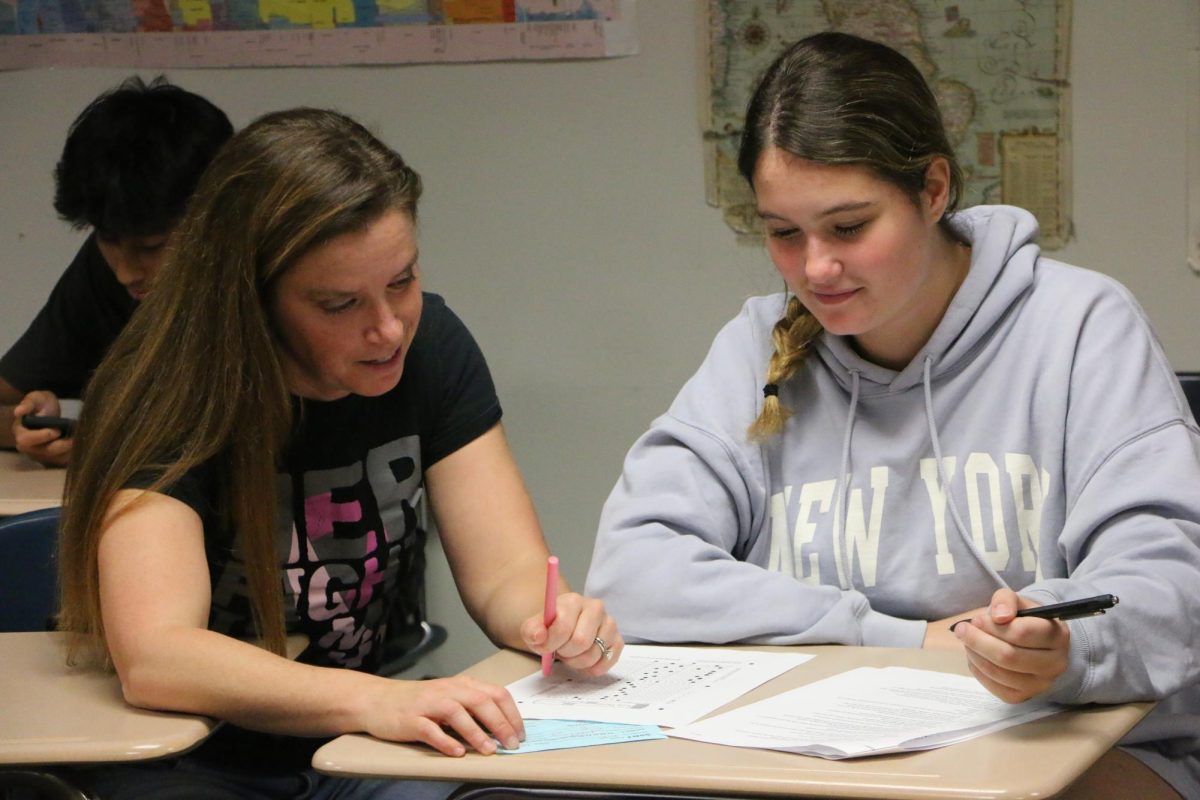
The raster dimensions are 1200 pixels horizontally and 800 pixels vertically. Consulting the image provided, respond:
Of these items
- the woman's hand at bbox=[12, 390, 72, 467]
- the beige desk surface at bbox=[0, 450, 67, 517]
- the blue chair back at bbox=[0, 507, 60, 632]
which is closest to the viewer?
the blue chair back at bbox=[0, 507, 60, 632]

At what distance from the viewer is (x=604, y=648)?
1.37 m

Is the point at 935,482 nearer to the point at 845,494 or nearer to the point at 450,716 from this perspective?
the point at 845,494

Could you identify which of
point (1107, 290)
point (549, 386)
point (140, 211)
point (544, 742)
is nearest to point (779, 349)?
point (1107, 290)

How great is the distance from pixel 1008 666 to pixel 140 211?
1.57 meters

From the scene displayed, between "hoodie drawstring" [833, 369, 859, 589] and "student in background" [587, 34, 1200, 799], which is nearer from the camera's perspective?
"student in background" [587, 34, 1200, 799]

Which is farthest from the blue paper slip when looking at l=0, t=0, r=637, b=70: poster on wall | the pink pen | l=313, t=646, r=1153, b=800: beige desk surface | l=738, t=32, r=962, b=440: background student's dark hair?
l=0, t=0, r=637, b=70: poster on wall

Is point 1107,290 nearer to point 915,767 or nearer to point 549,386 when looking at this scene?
point 915,767

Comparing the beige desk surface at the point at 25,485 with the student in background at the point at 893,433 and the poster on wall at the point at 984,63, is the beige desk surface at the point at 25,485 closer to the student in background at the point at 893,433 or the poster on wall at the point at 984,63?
the student in background at the point at 893,433

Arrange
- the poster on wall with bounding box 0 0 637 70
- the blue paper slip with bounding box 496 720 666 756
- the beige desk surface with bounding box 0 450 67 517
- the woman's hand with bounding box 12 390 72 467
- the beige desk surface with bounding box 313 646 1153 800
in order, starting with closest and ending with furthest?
1. the beige desk surface with bounding box 313 646 1153 800
2. the blue paper slip with bounding box 496 720 666 756
3. the beige desk surface with bounding box 0 450 67 517
4. the woman's hand with bounding box 12 390 72 467
5. the poster on wall with bounding box 0 0 637 70

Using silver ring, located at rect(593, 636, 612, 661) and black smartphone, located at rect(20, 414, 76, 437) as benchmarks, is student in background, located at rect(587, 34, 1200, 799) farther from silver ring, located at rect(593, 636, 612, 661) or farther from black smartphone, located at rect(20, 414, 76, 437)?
black smartphone, located at rect(20, 414, 76, 437)

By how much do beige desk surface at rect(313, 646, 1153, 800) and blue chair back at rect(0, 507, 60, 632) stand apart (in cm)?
82

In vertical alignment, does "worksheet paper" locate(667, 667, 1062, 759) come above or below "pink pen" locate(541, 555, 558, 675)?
below

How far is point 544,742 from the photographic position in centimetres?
118

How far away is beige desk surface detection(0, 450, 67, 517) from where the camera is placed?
217 cm
